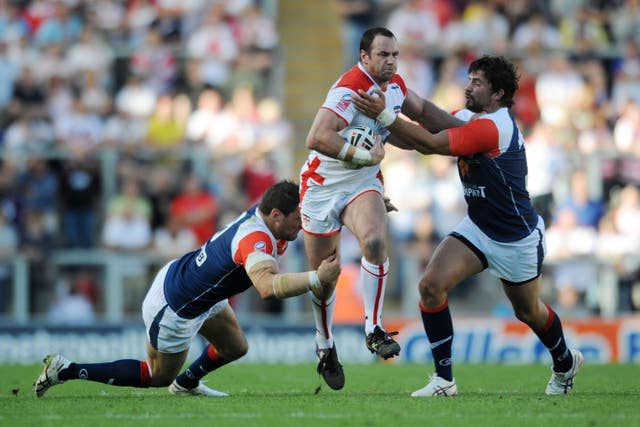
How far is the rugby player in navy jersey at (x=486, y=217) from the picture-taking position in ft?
33.9

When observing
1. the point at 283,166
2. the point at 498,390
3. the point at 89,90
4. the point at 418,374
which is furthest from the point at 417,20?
the point at 498,390

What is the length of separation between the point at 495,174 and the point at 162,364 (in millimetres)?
3261

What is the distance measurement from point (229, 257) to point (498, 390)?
9.84ft

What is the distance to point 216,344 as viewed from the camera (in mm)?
11008

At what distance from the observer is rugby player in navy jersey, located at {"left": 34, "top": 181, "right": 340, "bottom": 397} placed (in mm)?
10055

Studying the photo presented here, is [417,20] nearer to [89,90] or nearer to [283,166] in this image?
[283,166]

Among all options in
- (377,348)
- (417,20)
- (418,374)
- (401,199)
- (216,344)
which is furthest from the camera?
(417,20)

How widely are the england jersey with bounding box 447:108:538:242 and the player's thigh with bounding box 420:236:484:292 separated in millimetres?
254

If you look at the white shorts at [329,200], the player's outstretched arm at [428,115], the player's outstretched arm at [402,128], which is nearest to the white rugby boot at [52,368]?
the white shorts at [329,200]

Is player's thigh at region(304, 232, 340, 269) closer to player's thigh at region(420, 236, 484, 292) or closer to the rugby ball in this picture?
the rugby ball

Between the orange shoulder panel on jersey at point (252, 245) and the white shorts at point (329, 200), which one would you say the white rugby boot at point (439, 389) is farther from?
the orange shoulder panel on jersey at point (252, 245)

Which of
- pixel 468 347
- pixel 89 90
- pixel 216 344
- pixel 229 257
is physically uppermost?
pixel 89 90

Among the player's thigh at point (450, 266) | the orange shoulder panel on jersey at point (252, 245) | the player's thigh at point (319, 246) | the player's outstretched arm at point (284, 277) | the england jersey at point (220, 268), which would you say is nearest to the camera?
the player's outstretched arm at point (284, 277)

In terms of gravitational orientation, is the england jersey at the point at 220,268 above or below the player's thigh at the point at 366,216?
below
